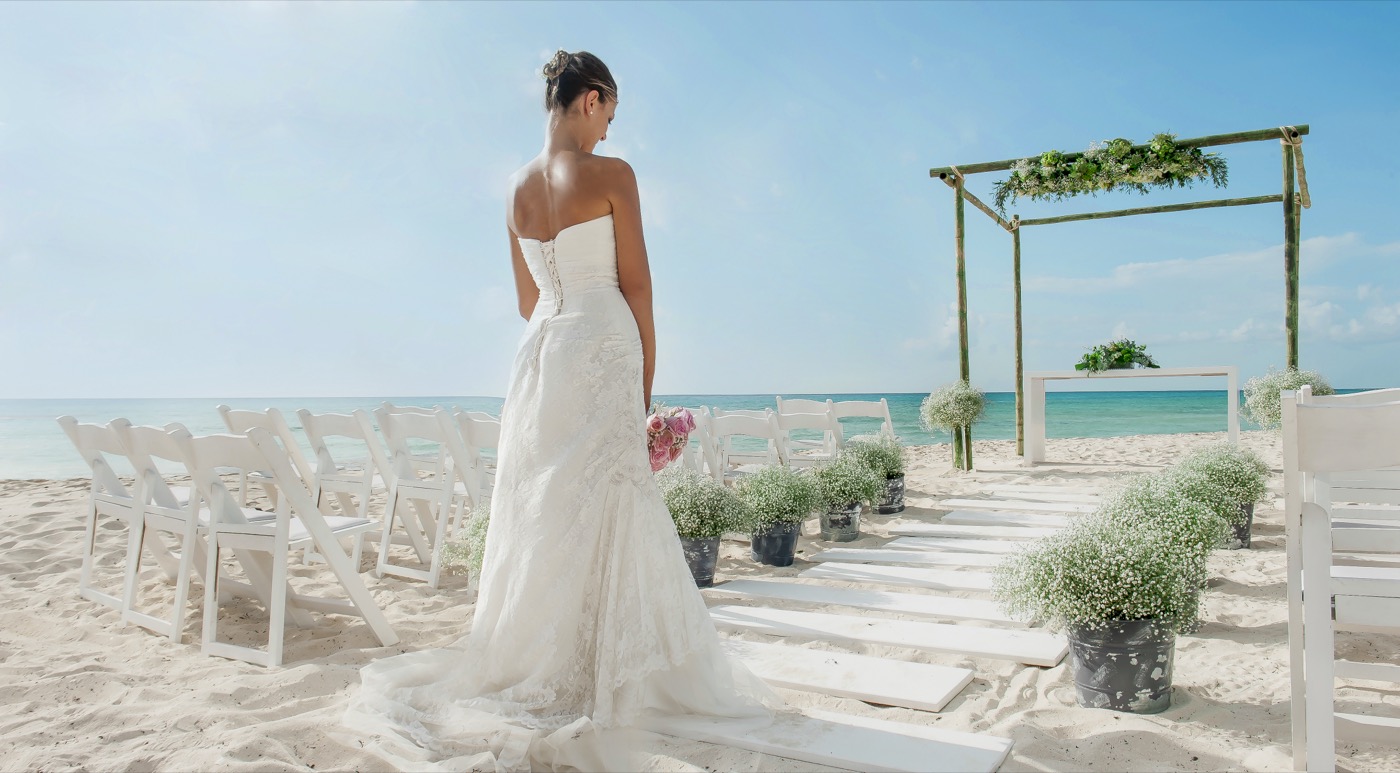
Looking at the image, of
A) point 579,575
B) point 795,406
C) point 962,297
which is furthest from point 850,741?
point 962,297

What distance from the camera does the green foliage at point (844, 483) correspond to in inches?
203

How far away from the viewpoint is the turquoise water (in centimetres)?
1709

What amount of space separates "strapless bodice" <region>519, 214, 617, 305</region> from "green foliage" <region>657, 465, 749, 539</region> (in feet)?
5.95

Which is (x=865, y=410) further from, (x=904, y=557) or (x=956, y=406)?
(x=904, y=557)

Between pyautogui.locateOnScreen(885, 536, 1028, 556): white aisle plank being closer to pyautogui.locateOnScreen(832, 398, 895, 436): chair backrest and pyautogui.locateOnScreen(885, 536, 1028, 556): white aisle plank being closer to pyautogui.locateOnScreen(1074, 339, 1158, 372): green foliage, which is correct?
pyautogui.locateOnScreen(832, 398, 895, 436): chair backrest

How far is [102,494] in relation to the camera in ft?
11.9

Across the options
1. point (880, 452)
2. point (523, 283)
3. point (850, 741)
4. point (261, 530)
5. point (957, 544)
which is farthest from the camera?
point (880, 452)

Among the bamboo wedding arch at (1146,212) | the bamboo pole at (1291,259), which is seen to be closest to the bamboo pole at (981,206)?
the bamboo wedding arch at (1146,212)

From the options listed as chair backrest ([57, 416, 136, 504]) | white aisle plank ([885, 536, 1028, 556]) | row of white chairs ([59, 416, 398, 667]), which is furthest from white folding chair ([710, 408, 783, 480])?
chair backrest ([57, 416, 136, 504])

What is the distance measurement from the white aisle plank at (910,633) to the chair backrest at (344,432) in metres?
2.11

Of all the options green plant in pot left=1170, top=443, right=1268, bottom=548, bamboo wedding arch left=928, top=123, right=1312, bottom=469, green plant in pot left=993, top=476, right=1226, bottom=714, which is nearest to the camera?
green plant in pot left=993, top=476, right=1226, bottom=714

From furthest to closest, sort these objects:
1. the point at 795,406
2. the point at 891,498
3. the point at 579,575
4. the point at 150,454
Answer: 1. the point at 795,406
2. the point at 891,498
3. the point at 150,454
4. the point at 579,575

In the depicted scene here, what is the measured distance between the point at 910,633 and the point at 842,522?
219 cm

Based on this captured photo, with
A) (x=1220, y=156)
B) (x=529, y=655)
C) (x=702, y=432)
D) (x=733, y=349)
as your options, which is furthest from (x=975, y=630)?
(x=733, y=349)
